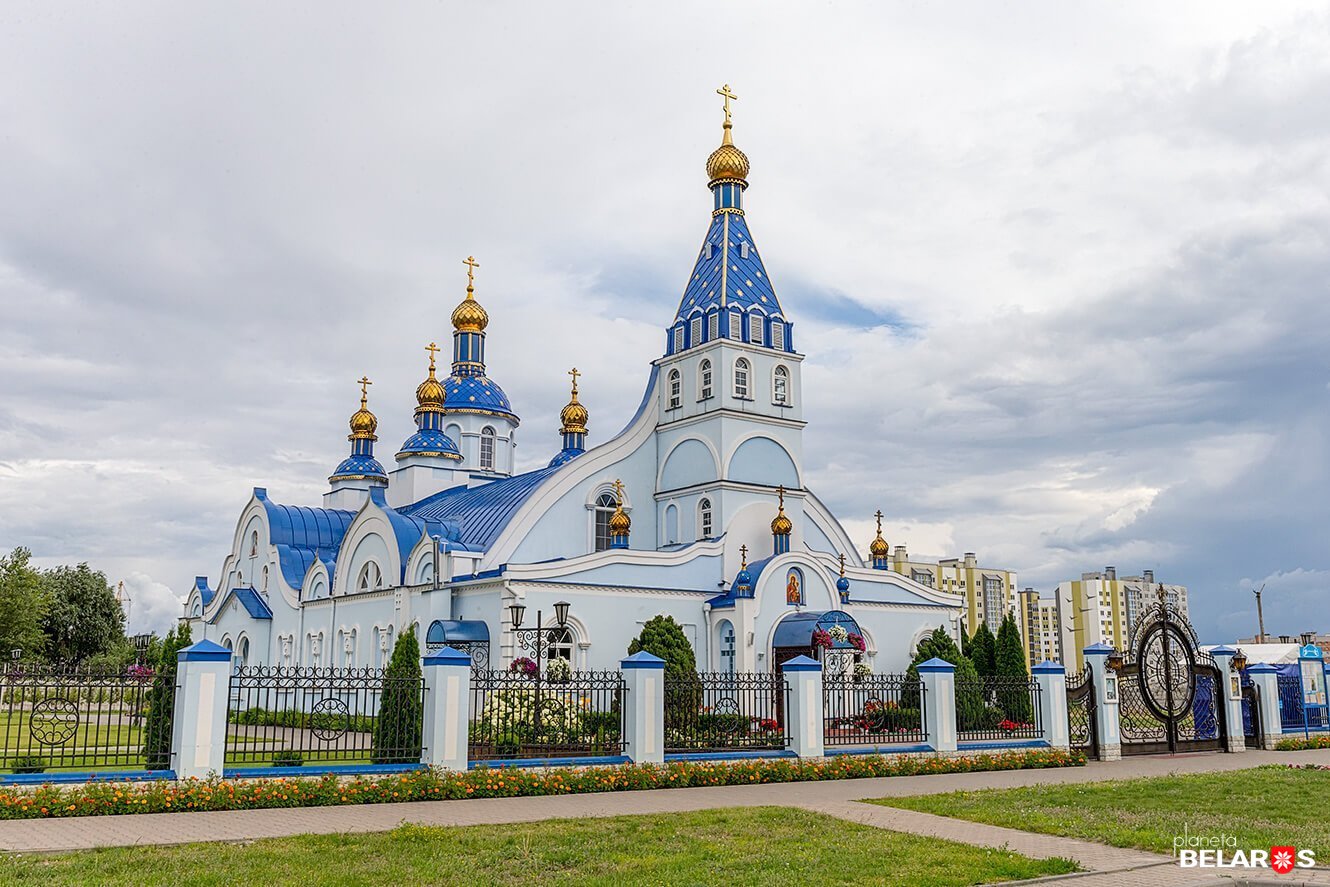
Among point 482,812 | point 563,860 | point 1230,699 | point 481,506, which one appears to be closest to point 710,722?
point 482,812

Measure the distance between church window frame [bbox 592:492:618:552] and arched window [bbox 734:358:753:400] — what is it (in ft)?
13.6

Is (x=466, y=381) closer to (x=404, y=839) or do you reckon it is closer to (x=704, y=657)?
(x=704, y=657)

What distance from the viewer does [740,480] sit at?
27.9m

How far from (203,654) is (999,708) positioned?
45.2 feet

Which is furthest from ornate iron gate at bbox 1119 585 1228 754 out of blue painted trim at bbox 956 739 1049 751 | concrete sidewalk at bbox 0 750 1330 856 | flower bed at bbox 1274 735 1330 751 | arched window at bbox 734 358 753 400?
arched window at bbox 734 358 753 400

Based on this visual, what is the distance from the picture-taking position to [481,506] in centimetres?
3023

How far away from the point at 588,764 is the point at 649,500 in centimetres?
1543

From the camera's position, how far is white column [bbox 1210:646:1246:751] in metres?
20.3

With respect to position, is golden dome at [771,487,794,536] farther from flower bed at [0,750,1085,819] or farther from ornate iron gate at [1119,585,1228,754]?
flower bed at [0,750,1085,819]

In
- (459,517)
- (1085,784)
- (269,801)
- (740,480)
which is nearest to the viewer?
(269,801)

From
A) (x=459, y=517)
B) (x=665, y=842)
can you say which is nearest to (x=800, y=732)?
(x=665, y=842)

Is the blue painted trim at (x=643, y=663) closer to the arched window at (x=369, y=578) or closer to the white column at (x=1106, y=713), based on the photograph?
the white column at (x=1106, y=713)

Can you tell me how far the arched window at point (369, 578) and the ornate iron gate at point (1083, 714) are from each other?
1709cm

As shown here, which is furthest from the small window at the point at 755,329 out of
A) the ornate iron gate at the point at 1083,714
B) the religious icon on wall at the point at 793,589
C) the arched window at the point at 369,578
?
the ornate iron gate at the point at 1083,714
